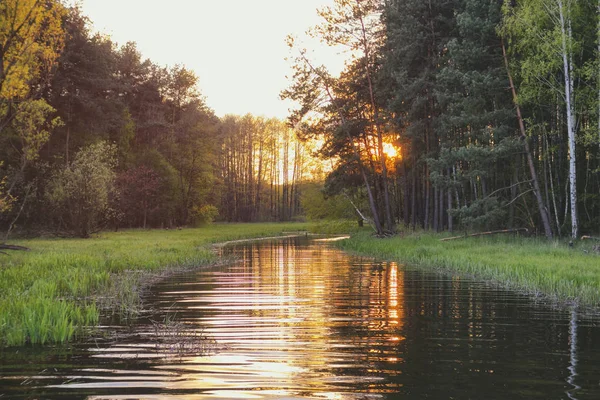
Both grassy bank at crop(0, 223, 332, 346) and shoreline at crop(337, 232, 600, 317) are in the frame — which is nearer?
grassy bank at crop(0, 223, 332, 346)

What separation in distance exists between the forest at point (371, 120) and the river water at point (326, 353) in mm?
14408

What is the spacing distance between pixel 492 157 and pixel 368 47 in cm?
1571

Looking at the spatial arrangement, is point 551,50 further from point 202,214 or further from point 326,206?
point 202,214

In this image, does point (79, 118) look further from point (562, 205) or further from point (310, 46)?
point (562, 205)

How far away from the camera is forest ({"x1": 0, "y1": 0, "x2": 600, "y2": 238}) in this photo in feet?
76.3

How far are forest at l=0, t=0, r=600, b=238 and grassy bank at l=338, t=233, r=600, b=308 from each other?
2.55 m

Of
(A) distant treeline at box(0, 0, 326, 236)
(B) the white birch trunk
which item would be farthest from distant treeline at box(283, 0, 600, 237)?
(A) distant treeline at box(0, 0, 326, 236)

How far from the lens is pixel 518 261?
16.0m

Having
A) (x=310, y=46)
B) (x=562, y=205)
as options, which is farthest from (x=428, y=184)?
(x=310, y=46)

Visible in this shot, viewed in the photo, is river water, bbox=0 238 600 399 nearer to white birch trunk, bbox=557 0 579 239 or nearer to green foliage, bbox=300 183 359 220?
white birch trunk, bbox=557 0 579 239

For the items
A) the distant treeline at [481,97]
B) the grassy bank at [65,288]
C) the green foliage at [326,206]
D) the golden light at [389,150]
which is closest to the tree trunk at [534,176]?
the distant treeline at [481,97]

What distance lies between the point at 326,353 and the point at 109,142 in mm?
51043

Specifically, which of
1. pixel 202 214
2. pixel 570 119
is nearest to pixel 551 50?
pixel 570 119

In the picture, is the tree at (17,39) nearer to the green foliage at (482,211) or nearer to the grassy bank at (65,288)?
the grassy bank at (65,288)
